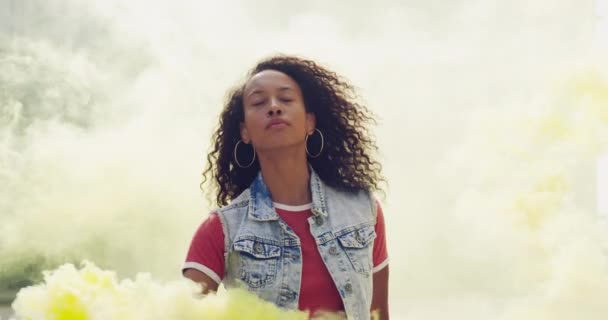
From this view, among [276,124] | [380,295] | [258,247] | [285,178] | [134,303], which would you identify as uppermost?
[276,124]

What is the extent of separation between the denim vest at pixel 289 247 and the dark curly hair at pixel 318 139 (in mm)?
194

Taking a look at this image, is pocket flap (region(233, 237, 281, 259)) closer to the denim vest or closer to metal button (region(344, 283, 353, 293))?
the denim vest

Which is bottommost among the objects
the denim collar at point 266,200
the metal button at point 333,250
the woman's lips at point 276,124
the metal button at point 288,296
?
the metal button at point 288,296

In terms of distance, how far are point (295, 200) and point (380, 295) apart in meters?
0.78

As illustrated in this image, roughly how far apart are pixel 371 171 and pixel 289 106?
827mm

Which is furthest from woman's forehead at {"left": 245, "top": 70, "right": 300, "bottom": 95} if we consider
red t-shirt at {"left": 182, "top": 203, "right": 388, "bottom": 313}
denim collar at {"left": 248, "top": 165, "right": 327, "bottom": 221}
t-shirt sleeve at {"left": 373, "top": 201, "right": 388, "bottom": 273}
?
t-shirt sleeve at {"left": 373, "top": 201, "right": 388, "bottom": 273}

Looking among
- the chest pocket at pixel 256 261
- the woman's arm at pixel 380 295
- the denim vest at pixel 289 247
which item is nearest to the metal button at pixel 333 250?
the denim vest at pixel 289 247

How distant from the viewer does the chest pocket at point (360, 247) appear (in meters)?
3.93

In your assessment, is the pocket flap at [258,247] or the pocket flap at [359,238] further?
the pocket flap at [359,238]

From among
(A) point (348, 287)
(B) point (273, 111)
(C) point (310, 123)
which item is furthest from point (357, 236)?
(B) point (273, 111)

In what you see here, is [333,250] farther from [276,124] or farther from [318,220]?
[276,124]

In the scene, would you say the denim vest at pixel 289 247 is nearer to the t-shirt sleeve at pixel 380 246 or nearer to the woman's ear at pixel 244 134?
the t-shirt sleeve at pixel 380 246

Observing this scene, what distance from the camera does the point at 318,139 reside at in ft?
14.0

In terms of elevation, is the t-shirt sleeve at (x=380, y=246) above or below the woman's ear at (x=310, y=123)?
below
